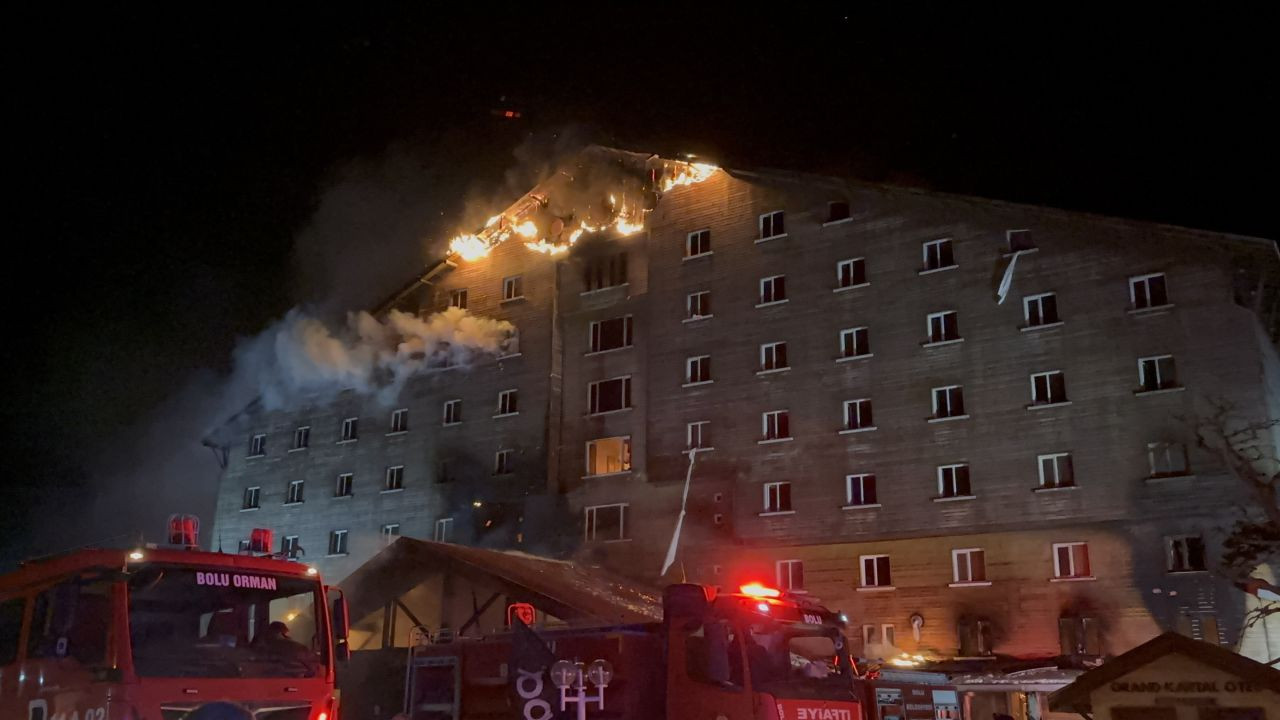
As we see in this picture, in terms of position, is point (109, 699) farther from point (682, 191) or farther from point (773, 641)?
point (682, 191)

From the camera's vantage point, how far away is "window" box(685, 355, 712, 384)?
32.5 m

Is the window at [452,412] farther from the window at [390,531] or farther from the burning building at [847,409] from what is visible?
the window at [390,531]

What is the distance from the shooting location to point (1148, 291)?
2614 cm

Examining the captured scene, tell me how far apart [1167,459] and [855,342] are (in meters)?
9.18

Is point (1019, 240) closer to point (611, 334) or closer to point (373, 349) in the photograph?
point (611, 334)

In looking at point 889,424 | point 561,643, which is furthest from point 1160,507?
point 561,643

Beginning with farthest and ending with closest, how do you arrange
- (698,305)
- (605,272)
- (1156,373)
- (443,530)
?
1. (443,530)
2. (605,272)
3. (698,305)
4. (1156,373)

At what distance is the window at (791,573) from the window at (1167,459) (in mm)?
10101

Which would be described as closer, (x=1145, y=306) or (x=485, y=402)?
(x=1145, y=306)

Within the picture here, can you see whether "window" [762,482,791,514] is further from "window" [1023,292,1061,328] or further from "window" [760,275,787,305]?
"window" [1023,292,1061,328]

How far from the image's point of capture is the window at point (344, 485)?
3922 centimetres

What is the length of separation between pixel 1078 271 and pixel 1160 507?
6811mm

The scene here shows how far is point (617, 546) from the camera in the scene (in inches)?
1278

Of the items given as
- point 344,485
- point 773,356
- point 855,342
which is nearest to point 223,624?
A: point 855,342
